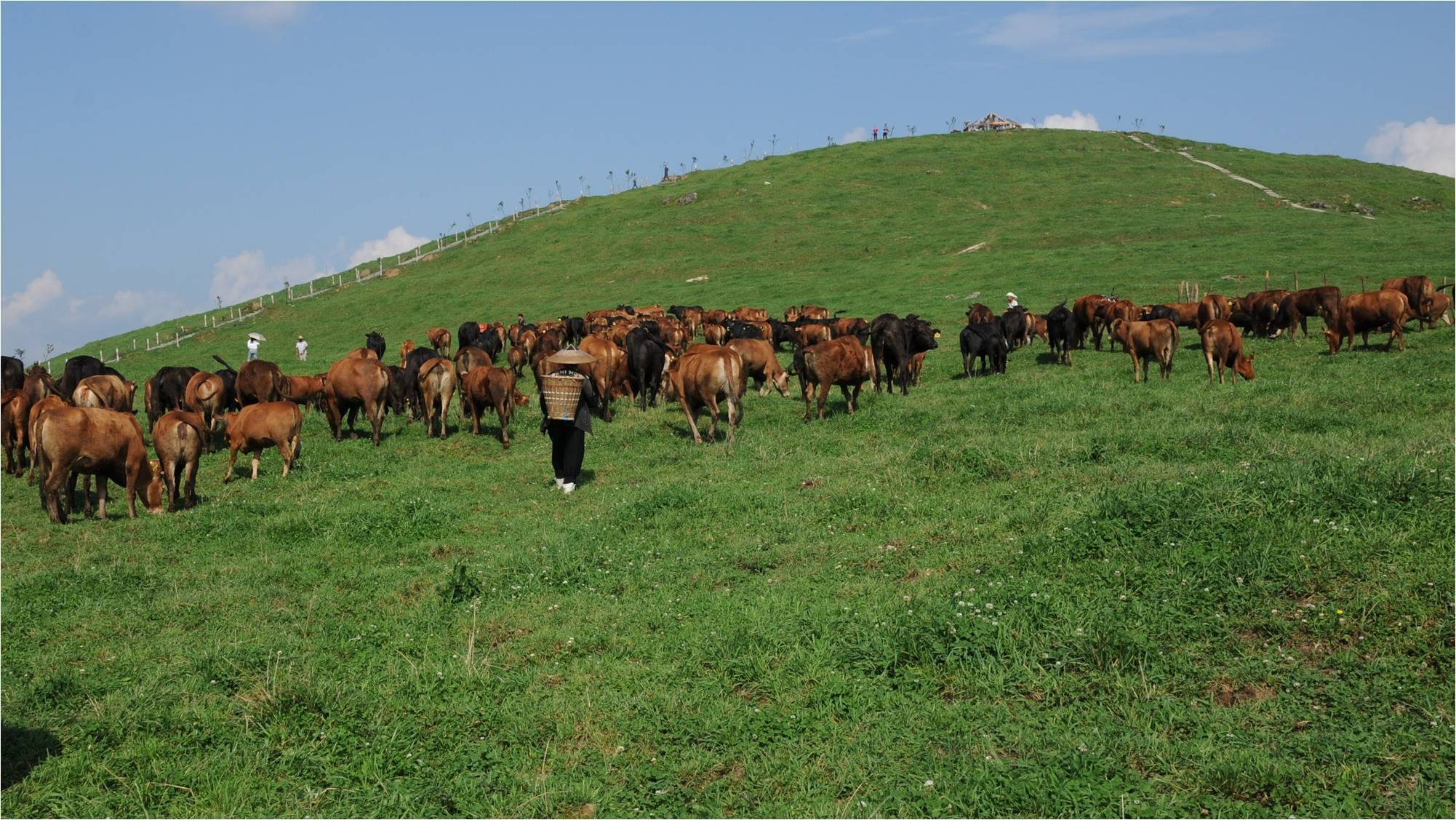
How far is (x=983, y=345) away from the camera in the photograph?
25219 mm

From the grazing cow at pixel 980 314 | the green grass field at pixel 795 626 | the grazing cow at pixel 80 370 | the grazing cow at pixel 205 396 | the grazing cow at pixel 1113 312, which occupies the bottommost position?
the green grass field at pixel 795 626

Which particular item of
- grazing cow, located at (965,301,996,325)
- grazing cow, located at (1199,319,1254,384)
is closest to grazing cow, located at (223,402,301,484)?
grazing cow, located at (1199,319,1254,384)

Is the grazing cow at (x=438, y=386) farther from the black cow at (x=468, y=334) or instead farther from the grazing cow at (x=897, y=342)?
the black cow at (x=468, y=334)

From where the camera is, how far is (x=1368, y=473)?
9281 millimetres

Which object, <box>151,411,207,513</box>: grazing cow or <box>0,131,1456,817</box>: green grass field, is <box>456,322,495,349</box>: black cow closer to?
<box>0,131,1456,817</box>: green grass field

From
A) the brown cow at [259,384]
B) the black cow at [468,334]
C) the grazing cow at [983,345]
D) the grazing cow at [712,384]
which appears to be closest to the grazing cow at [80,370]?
the brown cow at [259,384]

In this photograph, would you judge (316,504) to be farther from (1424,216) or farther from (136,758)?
(1424,216)

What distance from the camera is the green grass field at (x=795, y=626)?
6.23 metres

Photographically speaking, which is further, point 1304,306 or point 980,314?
point 980,314

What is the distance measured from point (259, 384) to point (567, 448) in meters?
10.2

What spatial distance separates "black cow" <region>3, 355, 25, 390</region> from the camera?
73.9 feet

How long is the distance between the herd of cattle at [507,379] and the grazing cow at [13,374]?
0.04 metres

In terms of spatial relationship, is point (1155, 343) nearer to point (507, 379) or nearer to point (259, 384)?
point (507, 379)

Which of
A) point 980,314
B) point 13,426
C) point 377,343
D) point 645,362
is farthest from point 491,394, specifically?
point 377,343
